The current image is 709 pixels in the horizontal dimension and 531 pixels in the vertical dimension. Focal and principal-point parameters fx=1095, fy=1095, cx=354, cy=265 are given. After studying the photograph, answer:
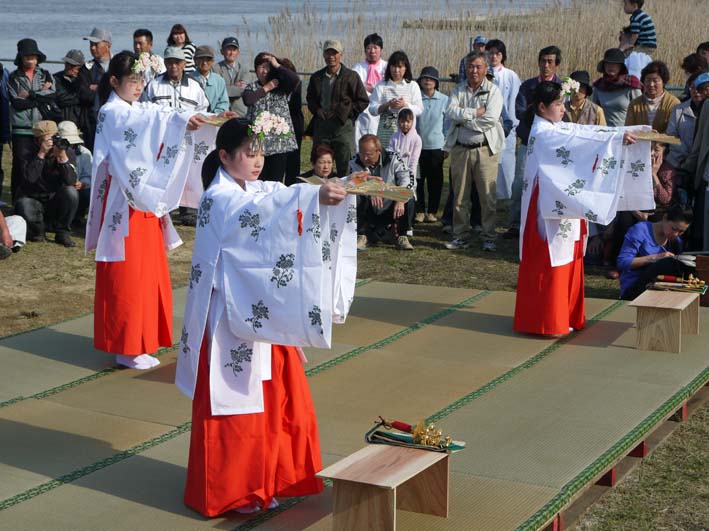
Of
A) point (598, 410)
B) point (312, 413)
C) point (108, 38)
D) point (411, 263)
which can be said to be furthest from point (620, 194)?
point (108, 38)

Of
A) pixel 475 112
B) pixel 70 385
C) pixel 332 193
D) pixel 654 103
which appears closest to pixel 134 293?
pixel 70 385

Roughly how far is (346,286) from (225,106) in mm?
6374

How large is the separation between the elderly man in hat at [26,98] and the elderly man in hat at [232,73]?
178 cm

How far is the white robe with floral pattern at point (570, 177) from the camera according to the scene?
6527 mm

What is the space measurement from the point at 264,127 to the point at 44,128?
20.4 ft

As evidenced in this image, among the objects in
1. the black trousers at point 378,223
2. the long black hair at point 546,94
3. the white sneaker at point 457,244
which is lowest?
the white sneaker at point 457,244

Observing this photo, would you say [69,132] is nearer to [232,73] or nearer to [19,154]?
[19,154]

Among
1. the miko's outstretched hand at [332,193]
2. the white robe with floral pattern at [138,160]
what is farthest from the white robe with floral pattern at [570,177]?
the miko's outstretched hand at [332,193]

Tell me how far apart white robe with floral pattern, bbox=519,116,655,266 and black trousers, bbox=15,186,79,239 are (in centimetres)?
458

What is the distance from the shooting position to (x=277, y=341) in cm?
389

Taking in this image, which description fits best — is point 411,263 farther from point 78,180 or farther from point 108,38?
point 108,38

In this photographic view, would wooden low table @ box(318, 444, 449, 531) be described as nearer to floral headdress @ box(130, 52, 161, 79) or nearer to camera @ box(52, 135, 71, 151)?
floral headdress @ box(130, 52, 161, 79)

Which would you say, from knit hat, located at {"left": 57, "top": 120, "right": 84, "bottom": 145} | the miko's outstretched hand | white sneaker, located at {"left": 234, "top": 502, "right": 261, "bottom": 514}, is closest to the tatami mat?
white sneaker, located at {"left": 234, "top": 502, "right": 261, "bottom": 514}

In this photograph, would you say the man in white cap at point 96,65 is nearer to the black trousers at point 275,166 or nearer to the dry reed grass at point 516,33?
the black trousers at point 275,166
